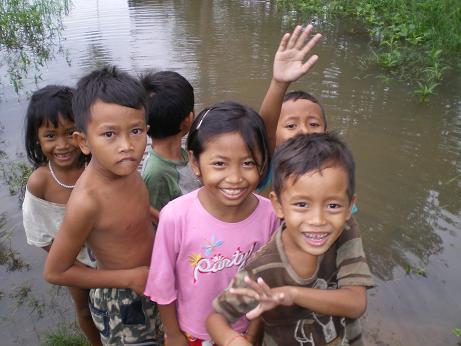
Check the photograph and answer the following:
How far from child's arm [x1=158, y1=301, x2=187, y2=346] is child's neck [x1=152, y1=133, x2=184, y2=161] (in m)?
0.76

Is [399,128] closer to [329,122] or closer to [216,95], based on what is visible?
[329,122]

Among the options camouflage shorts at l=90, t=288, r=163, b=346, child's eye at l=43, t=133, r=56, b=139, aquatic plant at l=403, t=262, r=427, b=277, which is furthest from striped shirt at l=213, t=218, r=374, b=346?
aquatic plant at l=403, t=262, r=427, b=277

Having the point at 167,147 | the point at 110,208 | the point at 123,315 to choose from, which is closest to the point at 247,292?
the point at 110,208

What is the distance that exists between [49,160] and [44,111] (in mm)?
247

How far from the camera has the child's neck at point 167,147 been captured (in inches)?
92.3

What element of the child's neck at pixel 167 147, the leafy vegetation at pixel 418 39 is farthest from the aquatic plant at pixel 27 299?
the leafy vegetation at pixel 418 39

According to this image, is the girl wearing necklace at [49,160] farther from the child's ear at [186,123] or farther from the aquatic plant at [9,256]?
the aquatic plant at [9,256]

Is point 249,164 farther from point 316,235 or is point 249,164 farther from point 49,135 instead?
point 49,135

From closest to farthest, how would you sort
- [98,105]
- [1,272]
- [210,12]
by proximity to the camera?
1. [98,105]
2. [1,272]
3. [210,12]

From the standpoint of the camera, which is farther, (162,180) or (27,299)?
(27,299)

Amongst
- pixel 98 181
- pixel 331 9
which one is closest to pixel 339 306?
pixel 98 181

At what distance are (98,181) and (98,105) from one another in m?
0.30

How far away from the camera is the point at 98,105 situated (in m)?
1.85

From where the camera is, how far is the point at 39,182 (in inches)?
89.3
